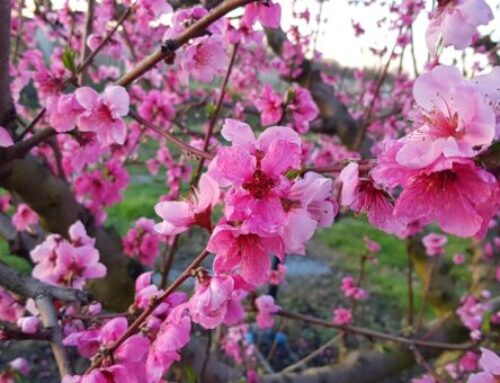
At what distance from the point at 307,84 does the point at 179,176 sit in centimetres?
148

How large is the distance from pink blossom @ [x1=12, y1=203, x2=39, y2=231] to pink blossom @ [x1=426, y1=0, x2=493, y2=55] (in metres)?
1.78

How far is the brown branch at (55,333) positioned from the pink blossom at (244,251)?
1.18 ft

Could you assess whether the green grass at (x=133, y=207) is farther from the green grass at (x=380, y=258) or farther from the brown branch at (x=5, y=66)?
the brown branch at (x=5, y=66)

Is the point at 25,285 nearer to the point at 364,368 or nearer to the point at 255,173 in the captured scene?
the point at 255,173

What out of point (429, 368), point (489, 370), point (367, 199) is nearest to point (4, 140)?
point (367, 199)

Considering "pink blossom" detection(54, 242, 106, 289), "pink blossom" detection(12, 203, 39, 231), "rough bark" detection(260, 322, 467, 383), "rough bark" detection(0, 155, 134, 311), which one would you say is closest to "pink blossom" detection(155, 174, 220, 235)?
"pink blossom" detection(54, 242, 106, 289)

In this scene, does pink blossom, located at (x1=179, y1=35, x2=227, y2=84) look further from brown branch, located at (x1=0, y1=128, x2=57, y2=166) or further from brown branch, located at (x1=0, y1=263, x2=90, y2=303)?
brown branch, located at (x1=0, y1=263, x2=90, y2=303)

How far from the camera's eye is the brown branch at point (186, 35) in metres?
0.91

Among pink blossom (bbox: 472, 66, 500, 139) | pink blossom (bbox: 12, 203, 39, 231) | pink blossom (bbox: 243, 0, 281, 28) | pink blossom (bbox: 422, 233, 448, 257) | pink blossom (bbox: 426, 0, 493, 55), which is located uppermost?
pink blossom (bbox: 243, 0, 281, 28)

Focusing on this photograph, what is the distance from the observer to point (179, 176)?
324 cm

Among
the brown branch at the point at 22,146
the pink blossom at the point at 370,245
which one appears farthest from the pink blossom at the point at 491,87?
the pink blossom at the point at 370,245

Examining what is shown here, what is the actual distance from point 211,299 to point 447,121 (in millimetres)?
385

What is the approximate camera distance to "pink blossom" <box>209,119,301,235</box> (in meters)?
0.65

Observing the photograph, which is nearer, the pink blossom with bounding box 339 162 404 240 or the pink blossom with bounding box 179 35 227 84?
the pink blossom with bounding box 339 162 404 240
